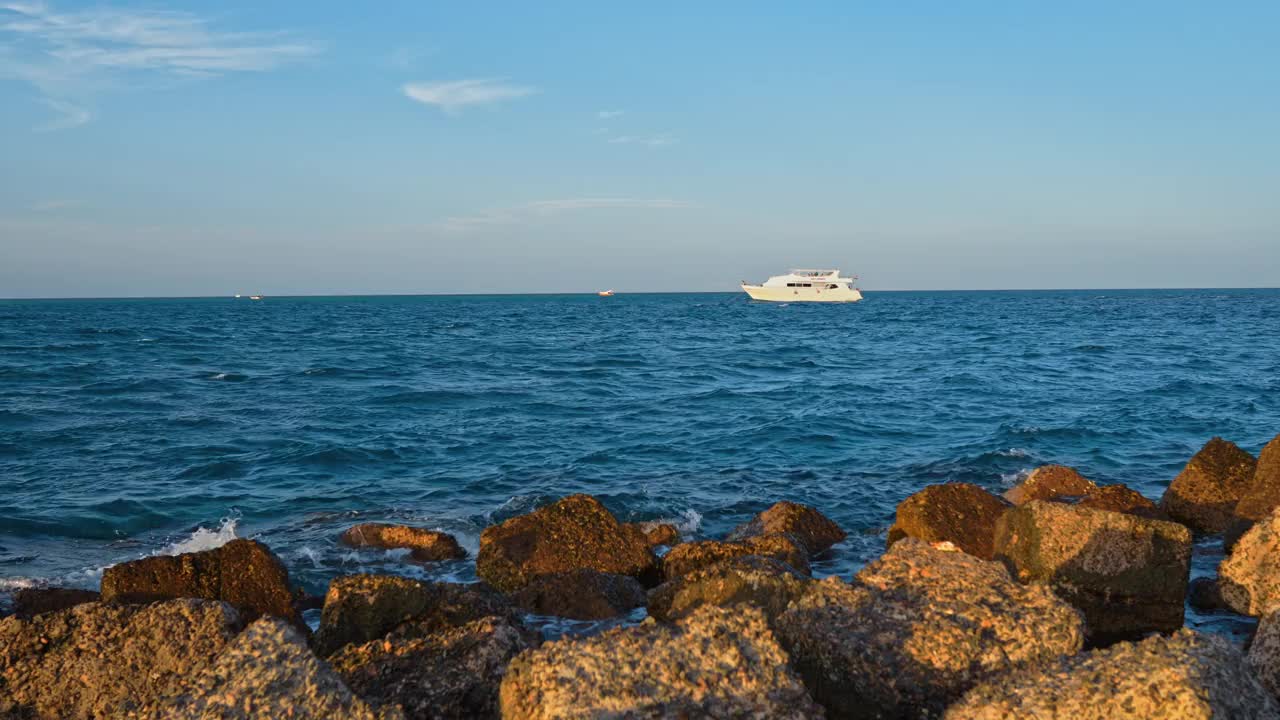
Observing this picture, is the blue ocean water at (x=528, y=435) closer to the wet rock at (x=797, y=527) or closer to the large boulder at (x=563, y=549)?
the wet rock at (x=797, y=527)

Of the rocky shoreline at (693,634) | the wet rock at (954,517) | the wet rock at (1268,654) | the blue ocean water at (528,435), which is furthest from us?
the blue ocean water at (528,435)

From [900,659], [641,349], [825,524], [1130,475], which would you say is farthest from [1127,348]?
[900,659]

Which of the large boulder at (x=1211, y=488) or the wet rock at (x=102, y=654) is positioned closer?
the wet rock at (x=102, y=654)

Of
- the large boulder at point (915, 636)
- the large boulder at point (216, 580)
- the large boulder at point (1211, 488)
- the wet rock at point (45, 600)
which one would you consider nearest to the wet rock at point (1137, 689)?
the large boulder at point (915, 636)

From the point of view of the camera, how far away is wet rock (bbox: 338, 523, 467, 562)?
1039 cm

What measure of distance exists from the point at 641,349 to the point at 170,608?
3944 cm

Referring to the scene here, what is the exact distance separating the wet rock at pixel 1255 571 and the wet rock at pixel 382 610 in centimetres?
590

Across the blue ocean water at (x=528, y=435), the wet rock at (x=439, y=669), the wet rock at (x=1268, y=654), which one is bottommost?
the blue ocean water at (x=528, y=435)

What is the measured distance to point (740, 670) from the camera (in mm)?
3928

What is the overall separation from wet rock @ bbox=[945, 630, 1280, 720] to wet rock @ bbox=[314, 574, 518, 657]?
3192mm

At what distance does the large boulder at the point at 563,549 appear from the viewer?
28.1 feet

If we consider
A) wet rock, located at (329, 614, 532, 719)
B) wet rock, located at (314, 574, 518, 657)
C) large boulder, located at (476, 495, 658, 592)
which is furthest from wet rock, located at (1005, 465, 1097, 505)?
wet rock, located at (329, 614, 532, 719)

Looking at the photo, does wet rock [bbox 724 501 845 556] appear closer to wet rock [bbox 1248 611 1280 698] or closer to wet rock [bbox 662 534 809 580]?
wet rock [bbox 662 534 809 580]

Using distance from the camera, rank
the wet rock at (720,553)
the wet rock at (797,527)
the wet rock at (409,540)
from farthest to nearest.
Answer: the wet rock at (409,540), the wet rock at (797,527), the wet rock at (720,553)
